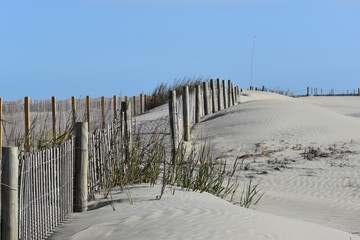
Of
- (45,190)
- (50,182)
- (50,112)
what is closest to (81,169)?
(50,182)

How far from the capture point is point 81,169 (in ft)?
24.9

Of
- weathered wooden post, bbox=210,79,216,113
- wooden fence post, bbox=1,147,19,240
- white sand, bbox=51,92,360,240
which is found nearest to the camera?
wooden fence post, bbox=1,147,19,240

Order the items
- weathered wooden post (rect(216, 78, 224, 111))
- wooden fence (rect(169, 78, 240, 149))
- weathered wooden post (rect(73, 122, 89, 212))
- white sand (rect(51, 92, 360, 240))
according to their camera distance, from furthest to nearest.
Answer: weathered wooden post (rect(216, 78, 224, 111)) → wooden fence (rect(169, 78, 240, 149)) → weathered wooden post (rect(73, 122, 89, 212)) → white sand (rect(51, 92, 360, 240))

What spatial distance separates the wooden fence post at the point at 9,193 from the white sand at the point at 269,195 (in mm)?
636

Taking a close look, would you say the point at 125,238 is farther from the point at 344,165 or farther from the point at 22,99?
the point at 22,99

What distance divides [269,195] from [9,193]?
589cm

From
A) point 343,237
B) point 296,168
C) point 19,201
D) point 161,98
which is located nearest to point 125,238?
point 19,201

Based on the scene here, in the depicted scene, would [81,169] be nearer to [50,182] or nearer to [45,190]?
[50,182]

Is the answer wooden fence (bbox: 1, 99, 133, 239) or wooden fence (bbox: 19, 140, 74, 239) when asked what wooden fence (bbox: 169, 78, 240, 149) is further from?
wooden fence (bbox: 19, 140, 74, 239)

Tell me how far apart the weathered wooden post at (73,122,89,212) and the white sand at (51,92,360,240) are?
0.27 metres

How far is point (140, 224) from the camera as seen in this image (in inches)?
244

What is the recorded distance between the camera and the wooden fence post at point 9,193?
18.8ft

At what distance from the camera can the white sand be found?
240 inches

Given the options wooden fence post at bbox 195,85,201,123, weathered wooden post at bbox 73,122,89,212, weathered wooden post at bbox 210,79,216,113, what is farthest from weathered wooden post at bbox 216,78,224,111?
weathered wooden post at bbox 73,122,89,212
